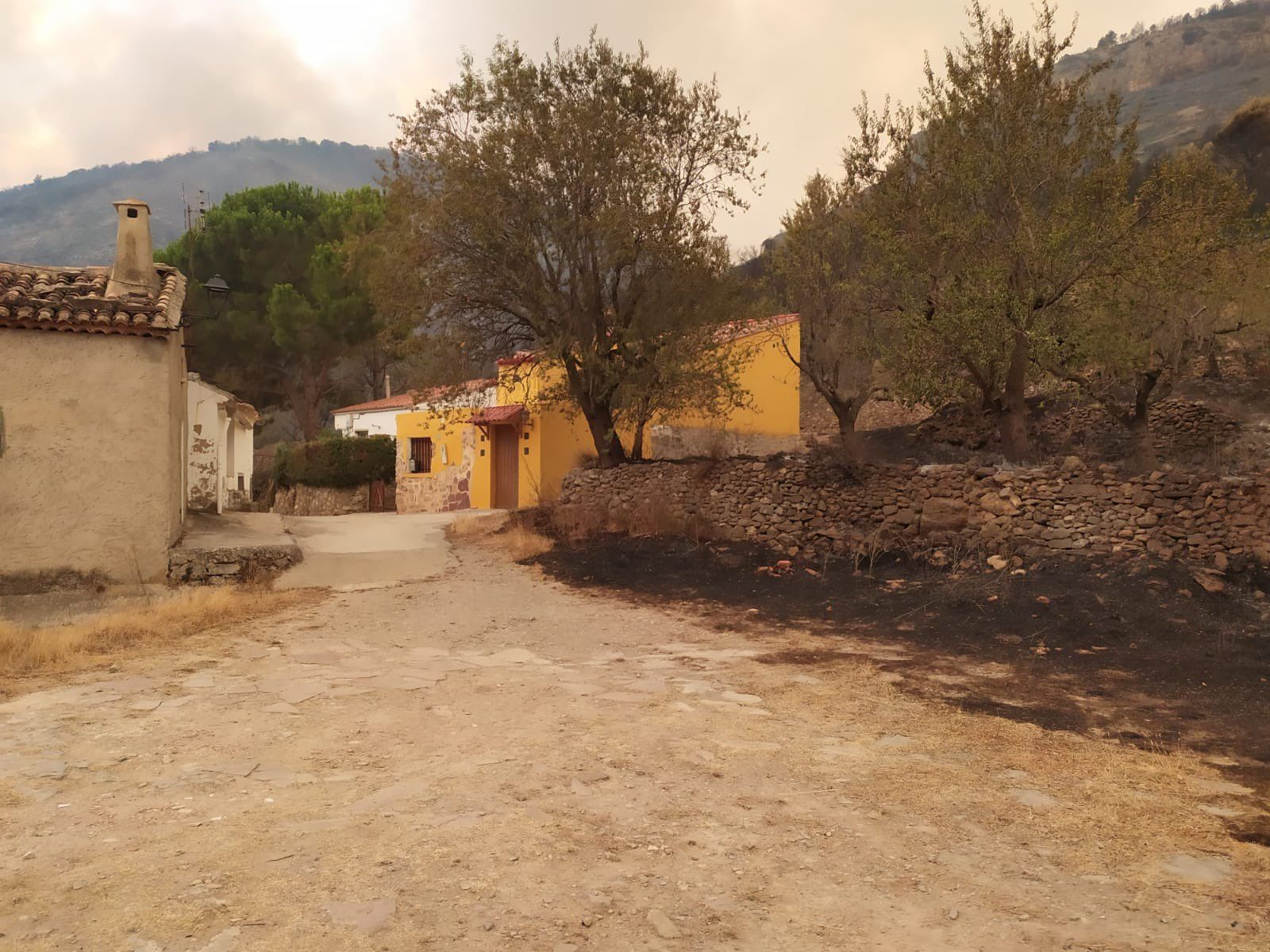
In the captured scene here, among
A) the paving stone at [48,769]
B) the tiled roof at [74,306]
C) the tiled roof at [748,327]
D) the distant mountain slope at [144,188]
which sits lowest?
the paving stone at [48,769]

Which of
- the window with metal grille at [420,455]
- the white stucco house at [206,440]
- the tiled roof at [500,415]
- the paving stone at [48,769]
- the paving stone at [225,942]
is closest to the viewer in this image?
the paving stone at [225,942]

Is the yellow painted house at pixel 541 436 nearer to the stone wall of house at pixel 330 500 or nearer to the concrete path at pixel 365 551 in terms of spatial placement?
the concrete path at pixel 365 551

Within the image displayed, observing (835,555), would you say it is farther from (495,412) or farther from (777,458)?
(495,412)

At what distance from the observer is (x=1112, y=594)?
9102 mm

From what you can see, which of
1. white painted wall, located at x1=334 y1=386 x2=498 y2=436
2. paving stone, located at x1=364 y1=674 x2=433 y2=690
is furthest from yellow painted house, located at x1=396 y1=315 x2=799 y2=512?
paving stone, located at x1=364 y1=674 x2=433 y2=690

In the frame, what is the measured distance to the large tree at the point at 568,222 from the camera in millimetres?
14570

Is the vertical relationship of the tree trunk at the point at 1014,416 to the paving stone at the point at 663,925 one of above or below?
above

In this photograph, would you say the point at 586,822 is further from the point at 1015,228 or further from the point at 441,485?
the point at 441,485

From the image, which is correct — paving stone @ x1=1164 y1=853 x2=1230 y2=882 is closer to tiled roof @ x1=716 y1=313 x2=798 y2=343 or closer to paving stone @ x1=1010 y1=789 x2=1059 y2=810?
paving stone @ x1=1010 y1=789 x2=1059 y2=810

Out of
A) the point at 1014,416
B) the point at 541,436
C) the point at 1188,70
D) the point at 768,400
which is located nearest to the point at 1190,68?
the point at 1188,70

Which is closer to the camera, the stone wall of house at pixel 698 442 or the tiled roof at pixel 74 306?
the tiled roof at pixel 74 306

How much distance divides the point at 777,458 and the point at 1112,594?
19.8ft

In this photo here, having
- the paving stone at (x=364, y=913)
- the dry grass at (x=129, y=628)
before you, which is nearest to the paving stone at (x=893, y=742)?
the paving stone at (x=364, y=913)

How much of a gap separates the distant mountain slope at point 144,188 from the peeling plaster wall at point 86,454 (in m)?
78.2
